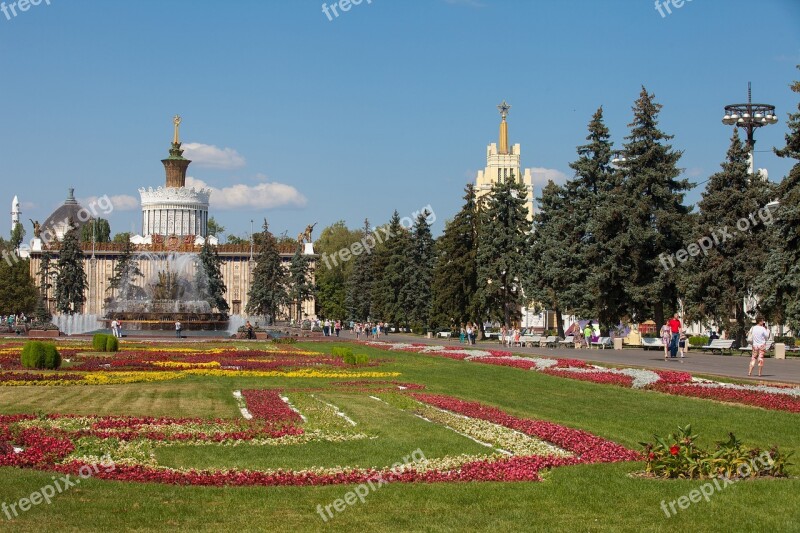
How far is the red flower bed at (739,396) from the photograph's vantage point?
715 inches

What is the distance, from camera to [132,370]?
28281 mm

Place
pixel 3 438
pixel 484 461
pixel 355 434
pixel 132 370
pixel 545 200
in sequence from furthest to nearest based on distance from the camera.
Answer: pixel 545 200 → pixel 132 370 → pixel 355 434 → pixel 3 438 → pixel 484 461

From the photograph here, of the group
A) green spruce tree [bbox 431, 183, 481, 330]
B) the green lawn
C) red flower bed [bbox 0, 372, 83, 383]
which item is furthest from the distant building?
the green lawn

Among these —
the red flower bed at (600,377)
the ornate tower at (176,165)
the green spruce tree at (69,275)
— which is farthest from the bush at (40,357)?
the ornate tower at (176,165)

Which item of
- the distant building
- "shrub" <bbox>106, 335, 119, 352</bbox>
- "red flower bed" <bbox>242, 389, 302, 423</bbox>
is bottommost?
"red flower bed" <bbox>242, 389, 302, 423</bbox>

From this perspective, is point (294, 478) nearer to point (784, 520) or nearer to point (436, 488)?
point (436, 488)

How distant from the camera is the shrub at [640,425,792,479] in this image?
1096 cm

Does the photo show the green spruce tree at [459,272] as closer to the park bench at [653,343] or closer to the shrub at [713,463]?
the park bench at [653,343]

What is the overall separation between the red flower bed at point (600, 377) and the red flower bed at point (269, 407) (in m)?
7.84

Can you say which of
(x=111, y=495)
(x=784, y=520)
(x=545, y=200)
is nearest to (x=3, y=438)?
(x=111, y=495)

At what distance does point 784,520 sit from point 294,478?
5.03 meters

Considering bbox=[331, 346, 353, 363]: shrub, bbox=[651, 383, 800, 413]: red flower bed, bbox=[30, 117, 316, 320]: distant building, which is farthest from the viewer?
bbox=[30, 117, 316, 320]: distant building

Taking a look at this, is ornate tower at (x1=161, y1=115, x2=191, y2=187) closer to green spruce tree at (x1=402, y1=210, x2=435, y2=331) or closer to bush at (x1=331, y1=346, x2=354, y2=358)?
green spruce tree at (x1=402, y1=210, x2=435, y2=331)

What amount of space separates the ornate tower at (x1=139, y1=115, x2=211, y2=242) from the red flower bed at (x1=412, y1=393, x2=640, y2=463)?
365 ft
